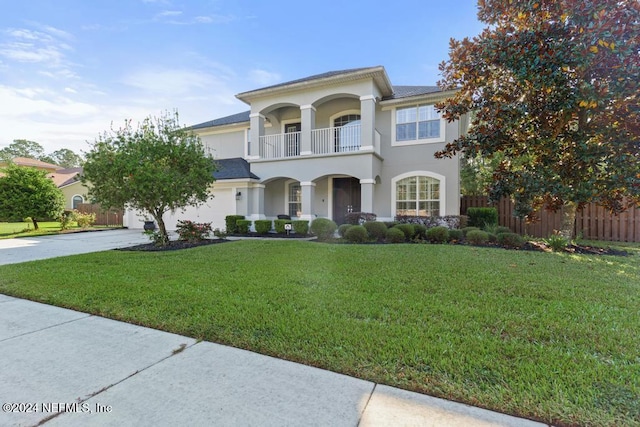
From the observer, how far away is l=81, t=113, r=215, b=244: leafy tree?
8445 millimetres

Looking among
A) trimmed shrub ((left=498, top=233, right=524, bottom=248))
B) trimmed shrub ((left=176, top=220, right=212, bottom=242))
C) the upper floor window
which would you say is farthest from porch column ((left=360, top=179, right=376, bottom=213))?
trimmed shrub ((left=176, top=220, right=212, bottom=242))

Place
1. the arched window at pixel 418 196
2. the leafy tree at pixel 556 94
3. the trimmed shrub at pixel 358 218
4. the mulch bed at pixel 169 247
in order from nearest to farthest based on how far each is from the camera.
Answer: the leafy tree at pixel 556 94, the mulch bed at pixel 169 247, the trimmed shrub at pixel 358 218, the arched window at pixel 418 196

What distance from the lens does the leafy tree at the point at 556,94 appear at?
4184 millimetres

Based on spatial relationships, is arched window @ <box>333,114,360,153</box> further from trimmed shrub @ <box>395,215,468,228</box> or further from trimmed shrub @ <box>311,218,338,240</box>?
trimmed shrub @ <box>311,218,338,240</box>

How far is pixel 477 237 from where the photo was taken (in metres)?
9.48

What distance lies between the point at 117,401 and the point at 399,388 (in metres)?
2.06

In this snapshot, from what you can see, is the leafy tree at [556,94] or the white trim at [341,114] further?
the white trim at [341,114]

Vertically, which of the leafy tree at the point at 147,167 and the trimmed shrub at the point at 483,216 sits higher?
the leafy tree at the point at 147,167

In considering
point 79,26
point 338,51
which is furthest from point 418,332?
point 338,51

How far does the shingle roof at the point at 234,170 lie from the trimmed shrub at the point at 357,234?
21.0 ft

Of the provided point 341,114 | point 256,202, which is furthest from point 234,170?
point 341,114

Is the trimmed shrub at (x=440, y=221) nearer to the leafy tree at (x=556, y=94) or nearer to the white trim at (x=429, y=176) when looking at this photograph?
the white trim at (x=429, y=176)

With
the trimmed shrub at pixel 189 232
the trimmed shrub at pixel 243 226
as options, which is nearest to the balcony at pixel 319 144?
the trimmed shrub at pixel 243 226

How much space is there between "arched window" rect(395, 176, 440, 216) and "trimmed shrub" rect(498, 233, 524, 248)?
337 cm
